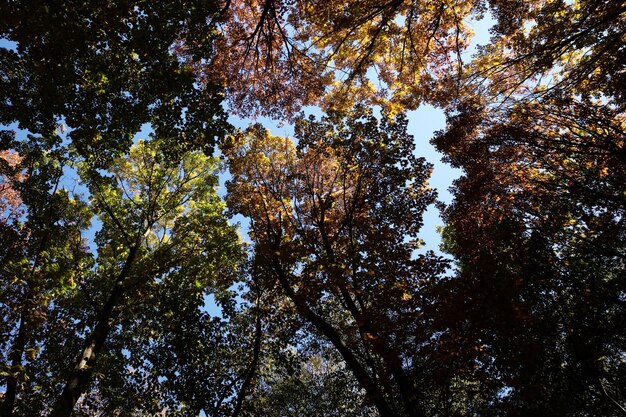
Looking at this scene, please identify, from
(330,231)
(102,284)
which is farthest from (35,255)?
(330,231)

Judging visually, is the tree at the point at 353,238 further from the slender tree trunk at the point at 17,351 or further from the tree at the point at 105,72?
the slender tree trunk at the point at 17,351

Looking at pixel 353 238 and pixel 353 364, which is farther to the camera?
pixel 353 238

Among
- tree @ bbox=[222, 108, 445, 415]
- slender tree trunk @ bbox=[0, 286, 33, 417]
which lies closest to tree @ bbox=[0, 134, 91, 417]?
slender tree trunk @ bbox=[0, 286, 33, 417]

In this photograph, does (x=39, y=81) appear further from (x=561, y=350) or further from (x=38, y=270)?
(x=561, y=350)

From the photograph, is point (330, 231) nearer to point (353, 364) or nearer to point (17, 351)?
point (353, 364)

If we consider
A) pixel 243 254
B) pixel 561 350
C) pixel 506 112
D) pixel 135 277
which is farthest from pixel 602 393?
pixel 135 277

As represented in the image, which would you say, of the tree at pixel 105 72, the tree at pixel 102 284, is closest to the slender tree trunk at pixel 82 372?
the tree at pixel 102 284

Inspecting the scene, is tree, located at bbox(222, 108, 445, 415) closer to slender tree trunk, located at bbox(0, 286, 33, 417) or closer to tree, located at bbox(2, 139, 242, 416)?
tree, located at bbox(2, 139, 242, 416)

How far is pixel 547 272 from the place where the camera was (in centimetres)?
1034

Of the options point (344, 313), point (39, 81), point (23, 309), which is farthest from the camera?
point (344, 313)

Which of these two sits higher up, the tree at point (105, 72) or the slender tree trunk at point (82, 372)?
the tree at point (105, 72)

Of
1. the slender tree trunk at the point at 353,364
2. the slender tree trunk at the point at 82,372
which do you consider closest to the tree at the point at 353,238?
the slender tree trunk at the point at 353,364

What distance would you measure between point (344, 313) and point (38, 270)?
10.0 m

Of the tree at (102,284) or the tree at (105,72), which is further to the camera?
Answer: the tree at (102,284)
